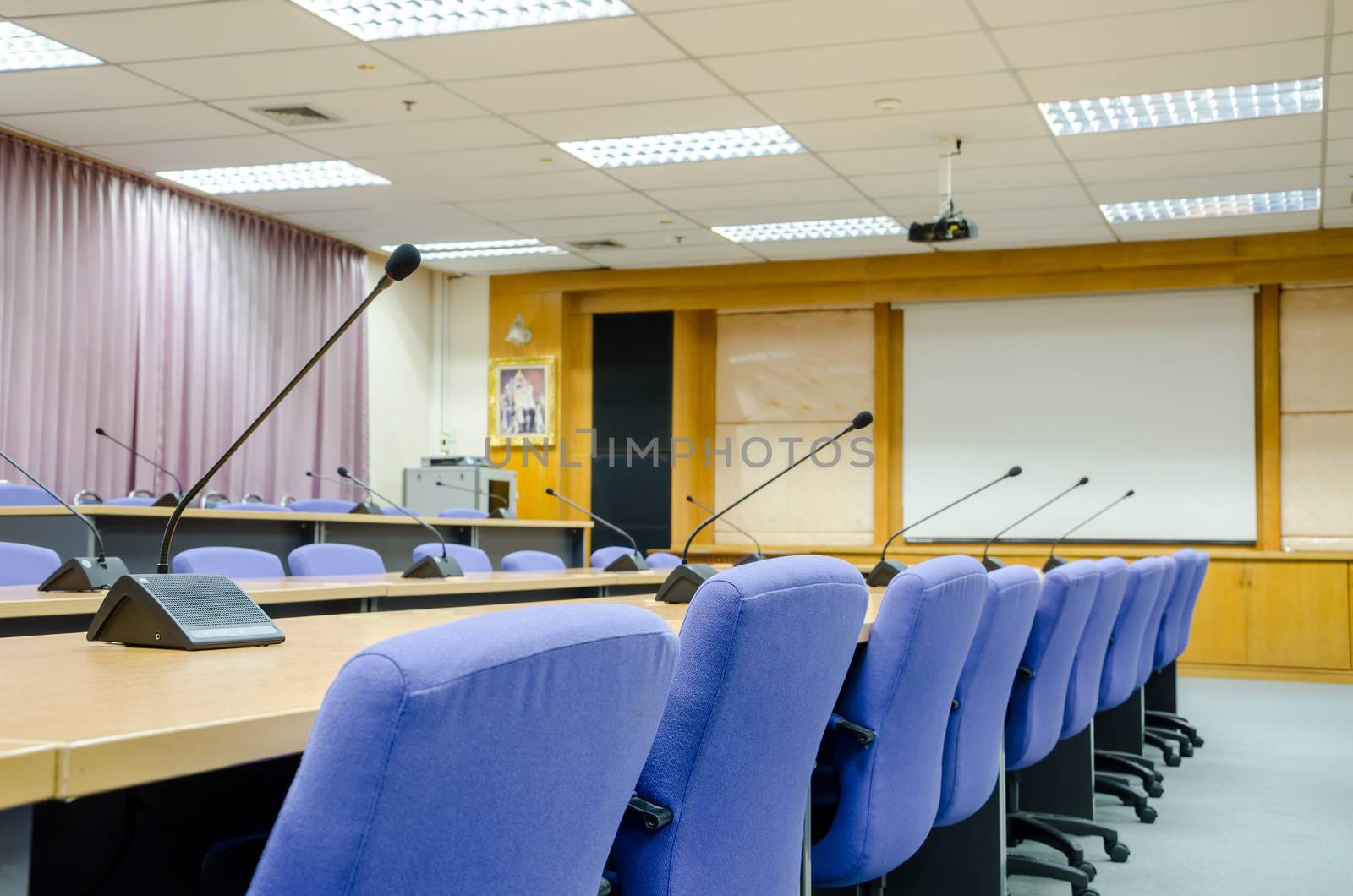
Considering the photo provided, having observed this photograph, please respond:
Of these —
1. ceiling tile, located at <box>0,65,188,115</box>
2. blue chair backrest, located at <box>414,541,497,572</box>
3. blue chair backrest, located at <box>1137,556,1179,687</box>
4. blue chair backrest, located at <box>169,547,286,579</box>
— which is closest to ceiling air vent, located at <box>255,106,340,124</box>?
ceiling tile, located at <box>0,65,188,115</box>

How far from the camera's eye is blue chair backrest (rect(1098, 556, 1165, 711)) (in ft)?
13.4

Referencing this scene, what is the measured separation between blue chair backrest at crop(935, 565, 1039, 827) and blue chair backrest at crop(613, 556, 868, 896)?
2.85ft

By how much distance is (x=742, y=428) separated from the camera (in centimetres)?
1064

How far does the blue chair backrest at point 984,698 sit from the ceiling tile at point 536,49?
3421 millimetres

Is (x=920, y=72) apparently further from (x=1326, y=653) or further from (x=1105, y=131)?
(x=1326, y=653)

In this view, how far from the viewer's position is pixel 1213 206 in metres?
8.29

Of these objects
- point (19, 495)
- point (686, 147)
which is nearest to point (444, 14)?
point (686, 147)

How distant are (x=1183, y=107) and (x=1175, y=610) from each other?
2510 millimetres

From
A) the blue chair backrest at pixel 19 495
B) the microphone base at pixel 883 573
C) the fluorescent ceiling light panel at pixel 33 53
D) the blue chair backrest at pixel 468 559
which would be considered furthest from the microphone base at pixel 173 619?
the fluorescent ceiling light panel at pixel 33 53

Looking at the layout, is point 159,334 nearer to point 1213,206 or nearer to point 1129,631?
point 1129,631

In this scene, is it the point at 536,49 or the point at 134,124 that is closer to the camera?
the point at 536,49

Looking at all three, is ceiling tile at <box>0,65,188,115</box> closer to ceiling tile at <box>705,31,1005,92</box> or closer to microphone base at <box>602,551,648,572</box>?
ceiling tile at <box>705,31,1005,92</box>

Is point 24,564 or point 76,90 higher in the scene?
point 76,90

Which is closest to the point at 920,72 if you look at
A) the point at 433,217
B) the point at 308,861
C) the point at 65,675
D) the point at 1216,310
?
the point at 433,217
